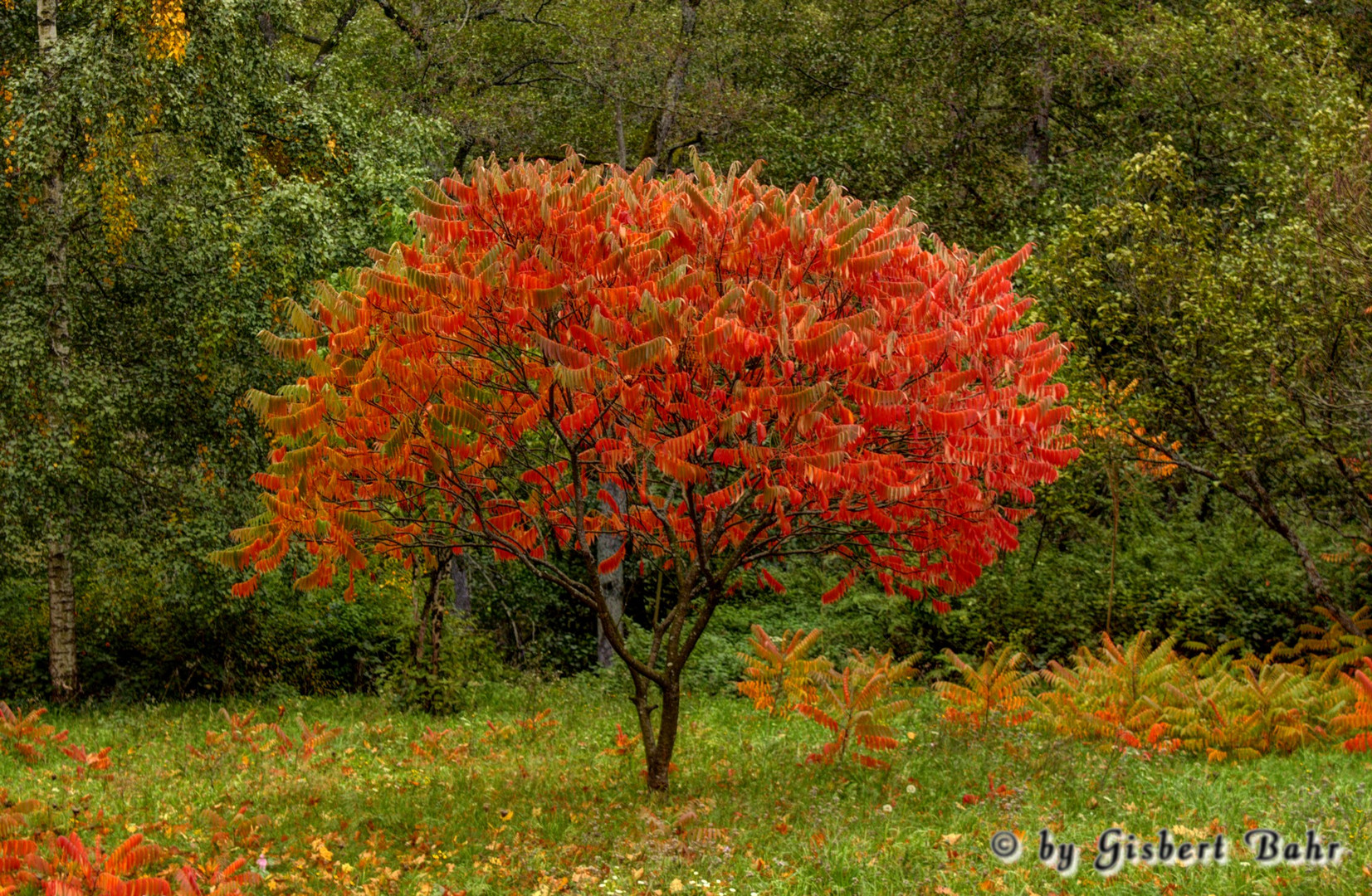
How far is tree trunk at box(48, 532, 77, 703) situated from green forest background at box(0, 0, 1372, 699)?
493 mm

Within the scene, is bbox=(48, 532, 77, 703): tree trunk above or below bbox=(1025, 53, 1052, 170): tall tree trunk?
below

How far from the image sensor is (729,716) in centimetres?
1453

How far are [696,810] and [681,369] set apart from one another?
3.27 meters

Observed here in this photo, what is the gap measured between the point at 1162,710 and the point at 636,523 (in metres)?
5.42

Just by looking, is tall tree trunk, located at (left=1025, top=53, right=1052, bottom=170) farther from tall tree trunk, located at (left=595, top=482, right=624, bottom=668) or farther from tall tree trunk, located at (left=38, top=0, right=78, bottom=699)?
tall tree trunk, located at (left=38, top=0, right=78, bottom=699)

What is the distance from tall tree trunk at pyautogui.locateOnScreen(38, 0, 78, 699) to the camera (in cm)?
1441

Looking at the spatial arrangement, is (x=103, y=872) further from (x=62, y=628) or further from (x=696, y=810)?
(x=62, y=628)

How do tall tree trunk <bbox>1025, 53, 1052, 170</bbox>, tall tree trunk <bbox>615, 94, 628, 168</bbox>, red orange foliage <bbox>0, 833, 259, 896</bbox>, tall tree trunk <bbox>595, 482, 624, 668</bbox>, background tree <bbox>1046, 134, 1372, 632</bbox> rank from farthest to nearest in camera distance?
1. tall tree trunk <bbox>615, 94, 628, 168</bbox>
2. tall tree trunk <bbox>1025, 53, 1052, 170</bbox>
3. tall tree trunk <bbox>595, 482, 624, 668</bbox>
4. background tree <bbox>1046, 134, 1372, 632</bbox>
5. red orange foliage <bbox>0, 833, 259, 896</bbox>

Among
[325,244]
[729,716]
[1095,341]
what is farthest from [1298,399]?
[325,244]

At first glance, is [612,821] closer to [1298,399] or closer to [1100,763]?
[1100,763]

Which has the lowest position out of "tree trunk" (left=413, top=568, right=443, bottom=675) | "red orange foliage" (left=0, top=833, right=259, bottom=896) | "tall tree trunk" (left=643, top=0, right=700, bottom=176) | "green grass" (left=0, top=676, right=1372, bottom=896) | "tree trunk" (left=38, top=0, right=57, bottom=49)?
"green grass" (left=0, top=676, right=1372, bottom=896)

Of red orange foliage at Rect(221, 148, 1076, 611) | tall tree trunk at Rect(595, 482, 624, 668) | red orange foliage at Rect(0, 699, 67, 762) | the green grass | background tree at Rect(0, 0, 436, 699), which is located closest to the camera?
the green grass

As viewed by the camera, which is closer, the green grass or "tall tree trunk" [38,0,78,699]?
the green grass

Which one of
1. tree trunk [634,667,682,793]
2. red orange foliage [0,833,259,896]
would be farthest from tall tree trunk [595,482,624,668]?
red orange foliage [0,833,259,896]
